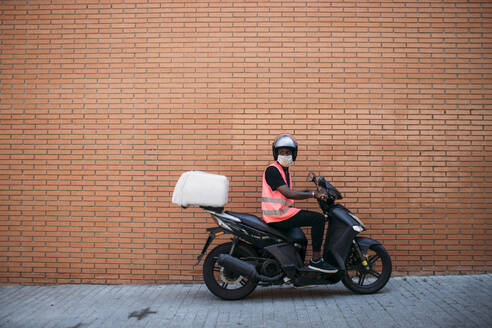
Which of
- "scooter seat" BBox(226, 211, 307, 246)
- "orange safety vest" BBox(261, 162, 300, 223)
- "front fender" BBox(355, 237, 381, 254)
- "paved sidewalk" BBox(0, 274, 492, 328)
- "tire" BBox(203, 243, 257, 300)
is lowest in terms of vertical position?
"paved sidewalk" BBox(0, 274, 492, 328)

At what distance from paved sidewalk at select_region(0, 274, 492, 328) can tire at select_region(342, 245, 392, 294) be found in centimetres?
11

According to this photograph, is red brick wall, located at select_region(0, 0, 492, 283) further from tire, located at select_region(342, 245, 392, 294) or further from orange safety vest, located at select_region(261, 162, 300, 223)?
orange safety vest, located at select_region(261, 162, 300, 223)

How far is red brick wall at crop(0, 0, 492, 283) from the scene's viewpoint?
5.55m

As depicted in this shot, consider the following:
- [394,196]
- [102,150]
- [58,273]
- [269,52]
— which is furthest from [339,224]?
[58,273]

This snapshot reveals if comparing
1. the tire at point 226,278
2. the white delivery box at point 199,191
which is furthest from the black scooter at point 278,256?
the white delivery box at point 199,191

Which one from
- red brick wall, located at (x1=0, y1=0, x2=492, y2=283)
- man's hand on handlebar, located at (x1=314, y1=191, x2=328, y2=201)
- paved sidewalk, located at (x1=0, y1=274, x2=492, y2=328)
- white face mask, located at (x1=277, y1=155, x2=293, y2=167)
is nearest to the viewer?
paved sidewalk, located at (x1=0, y1=274, x2=492, y2=328)

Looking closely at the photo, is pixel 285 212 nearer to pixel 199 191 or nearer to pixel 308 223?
pixel 308 223

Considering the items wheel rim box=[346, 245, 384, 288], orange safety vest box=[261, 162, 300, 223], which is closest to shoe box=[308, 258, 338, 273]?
wheel rim box=[346, 245, 384, 288]

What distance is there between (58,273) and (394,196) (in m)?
5.21

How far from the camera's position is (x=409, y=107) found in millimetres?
5684

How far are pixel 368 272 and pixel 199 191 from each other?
2426 millimetres

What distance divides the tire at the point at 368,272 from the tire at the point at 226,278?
1259mm

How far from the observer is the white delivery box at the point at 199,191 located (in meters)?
4.41

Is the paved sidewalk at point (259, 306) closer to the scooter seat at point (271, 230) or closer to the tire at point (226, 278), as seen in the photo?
the tire at point (226, 278)
